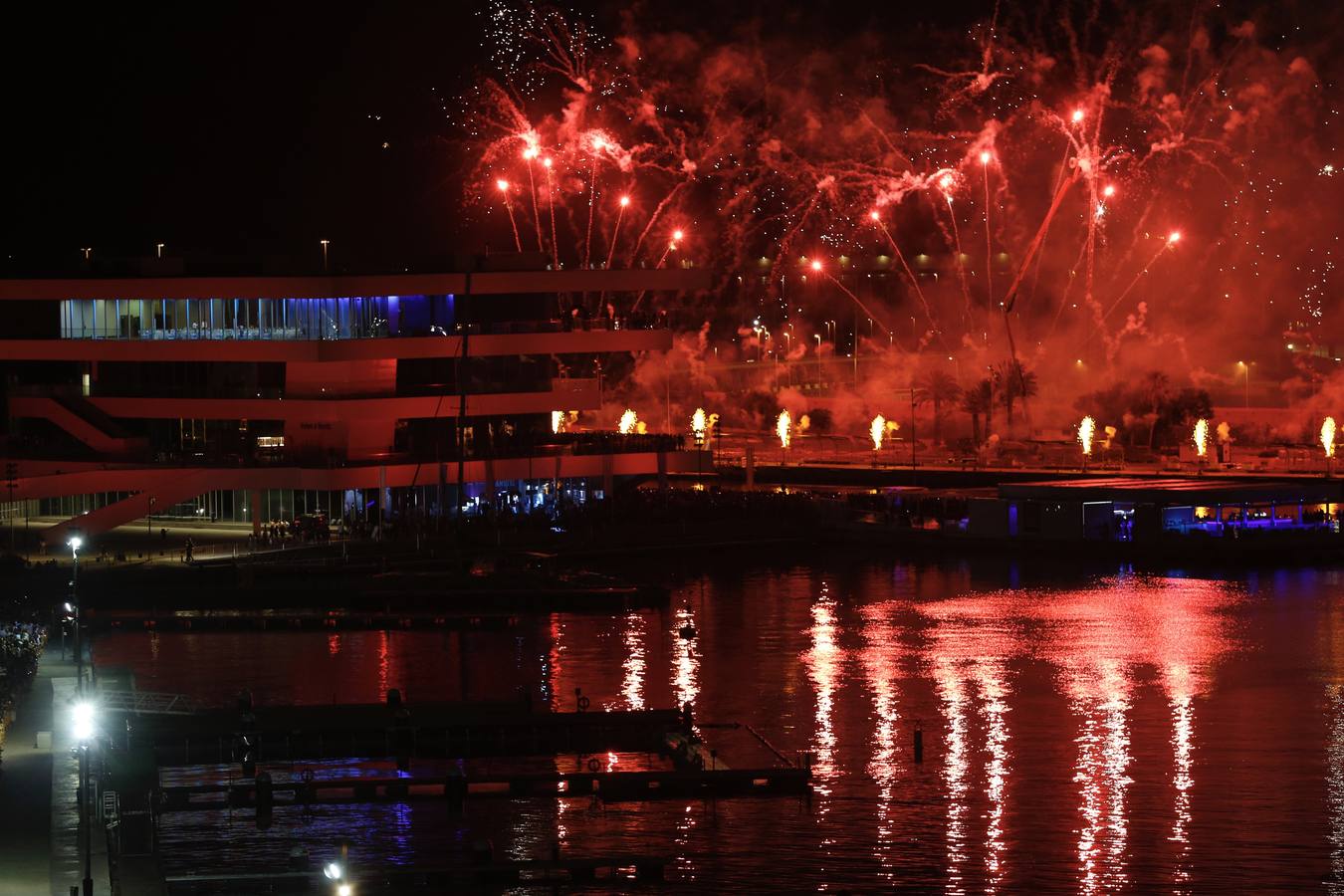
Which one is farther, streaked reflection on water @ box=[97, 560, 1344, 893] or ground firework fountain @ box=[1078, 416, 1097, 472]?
ground firework fountain @ box=[1078, 416, 1097, 472]

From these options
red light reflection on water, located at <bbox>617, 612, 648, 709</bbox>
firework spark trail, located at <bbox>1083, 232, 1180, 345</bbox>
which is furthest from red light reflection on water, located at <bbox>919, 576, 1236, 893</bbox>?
firework spark trail, located at <bbox>1083, 232, 1180, 345</bbox>

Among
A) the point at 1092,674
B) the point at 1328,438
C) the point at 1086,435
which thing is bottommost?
the point at 1092,674

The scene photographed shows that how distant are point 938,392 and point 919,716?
43.1 m

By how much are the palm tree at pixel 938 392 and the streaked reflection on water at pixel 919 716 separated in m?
24.3

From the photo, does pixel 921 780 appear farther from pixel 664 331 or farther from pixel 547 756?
pixel 664 331

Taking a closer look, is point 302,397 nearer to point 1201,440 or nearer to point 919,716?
point 919,716

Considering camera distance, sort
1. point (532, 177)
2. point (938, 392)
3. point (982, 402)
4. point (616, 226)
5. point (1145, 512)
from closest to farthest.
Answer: point (1145, 512) → point (532, 177) → point (616, 226) → point (982, 402) → point (938, 392)

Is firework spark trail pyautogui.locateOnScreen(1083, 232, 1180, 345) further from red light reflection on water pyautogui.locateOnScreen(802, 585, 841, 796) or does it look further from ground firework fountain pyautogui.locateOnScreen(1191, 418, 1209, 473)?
red light reflection on water pyautogui.locateOnScreen(802, 585, 841, 796)

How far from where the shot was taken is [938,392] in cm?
7400

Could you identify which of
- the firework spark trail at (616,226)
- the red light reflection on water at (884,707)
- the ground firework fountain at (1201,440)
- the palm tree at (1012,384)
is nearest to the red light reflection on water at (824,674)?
the red light reflection on water at (884,707)

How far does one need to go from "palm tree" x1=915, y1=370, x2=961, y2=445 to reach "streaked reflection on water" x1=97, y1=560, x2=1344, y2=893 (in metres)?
24.3

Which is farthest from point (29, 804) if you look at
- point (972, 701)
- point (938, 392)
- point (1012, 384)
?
point (938, 392)

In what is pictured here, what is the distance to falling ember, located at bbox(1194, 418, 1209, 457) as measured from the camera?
6462 centimetres

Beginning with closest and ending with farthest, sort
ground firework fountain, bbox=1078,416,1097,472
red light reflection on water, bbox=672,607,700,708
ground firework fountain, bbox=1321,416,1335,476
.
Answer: red light reflection on water, bbox=672,607,700,708
ground firework fountain, bbox=1321,416,1335,476
ground firework fountain, bbox=1078,416,1097,472
